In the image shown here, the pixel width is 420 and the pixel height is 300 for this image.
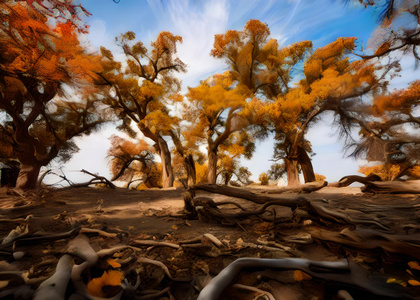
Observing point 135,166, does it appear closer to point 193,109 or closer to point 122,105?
point 122,105

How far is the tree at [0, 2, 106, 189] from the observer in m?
6.04

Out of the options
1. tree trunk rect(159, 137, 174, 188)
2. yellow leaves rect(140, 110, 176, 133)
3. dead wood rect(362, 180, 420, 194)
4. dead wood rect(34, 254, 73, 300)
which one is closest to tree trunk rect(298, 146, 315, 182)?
dead wood rect(362, 180, 420, 194)

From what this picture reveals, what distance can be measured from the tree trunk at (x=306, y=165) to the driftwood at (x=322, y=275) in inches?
574

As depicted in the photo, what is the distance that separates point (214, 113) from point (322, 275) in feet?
40.7

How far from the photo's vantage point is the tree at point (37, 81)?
19.8 feet

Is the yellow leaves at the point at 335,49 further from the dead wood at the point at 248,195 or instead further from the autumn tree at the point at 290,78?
the dead wood at the point at 248,195

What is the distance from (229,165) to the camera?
1772 centimetres

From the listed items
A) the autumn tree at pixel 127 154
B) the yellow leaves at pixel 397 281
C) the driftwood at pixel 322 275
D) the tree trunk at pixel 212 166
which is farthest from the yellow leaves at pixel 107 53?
the yellow leaves at pixel 397 281

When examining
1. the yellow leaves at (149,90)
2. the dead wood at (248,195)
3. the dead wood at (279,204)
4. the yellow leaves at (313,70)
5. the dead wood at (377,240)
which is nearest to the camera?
the dead wood at (377,240)

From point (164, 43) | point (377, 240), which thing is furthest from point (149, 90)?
point (377, 240)

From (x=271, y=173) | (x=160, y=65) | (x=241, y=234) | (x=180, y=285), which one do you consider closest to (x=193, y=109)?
(x=160, y=65)

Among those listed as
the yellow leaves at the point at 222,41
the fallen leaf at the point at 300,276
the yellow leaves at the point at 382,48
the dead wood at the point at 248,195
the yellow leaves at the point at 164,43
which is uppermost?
the yellow leaves at the point at 222,41

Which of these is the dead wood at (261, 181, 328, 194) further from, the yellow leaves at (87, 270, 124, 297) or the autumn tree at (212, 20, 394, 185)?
the autumn tree at (212, 20, 394, 185)

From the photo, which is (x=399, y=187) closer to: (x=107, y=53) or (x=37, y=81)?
(x=37, y=81)
